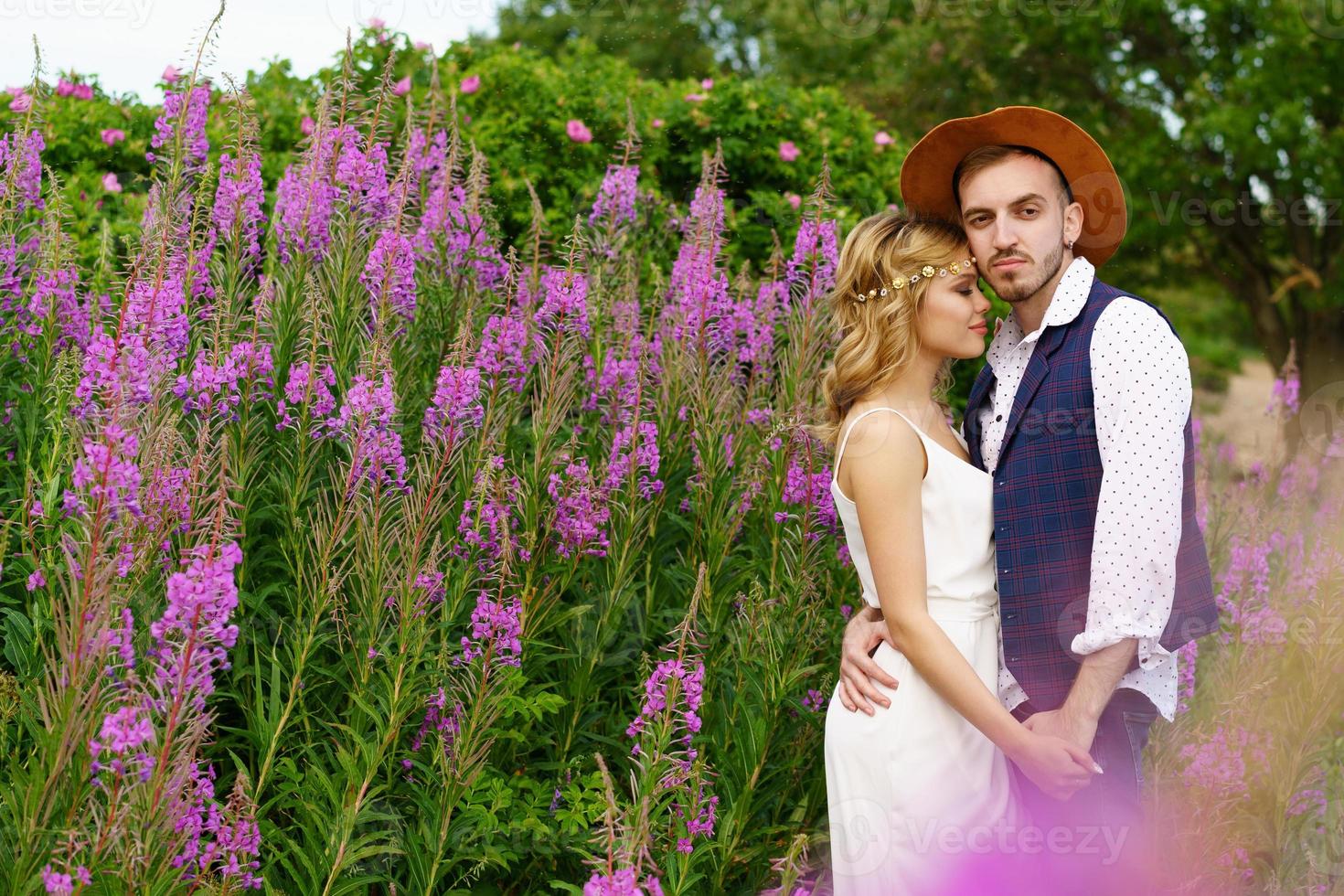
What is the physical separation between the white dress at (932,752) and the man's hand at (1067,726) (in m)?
0.16

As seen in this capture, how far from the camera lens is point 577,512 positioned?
362 cm

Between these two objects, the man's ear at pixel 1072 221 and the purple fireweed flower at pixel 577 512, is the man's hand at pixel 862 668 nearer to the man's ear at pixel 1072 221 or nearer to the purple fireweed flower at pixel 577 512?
the purple fireweed flower at pixel 577 512

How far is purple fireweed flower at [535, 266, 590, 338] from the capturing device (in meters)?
3.69

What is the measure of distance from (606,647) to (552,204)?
11.7 feet

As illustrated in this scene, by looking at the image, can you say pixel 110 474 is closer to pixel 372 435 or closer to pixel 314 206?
pixel 372 435

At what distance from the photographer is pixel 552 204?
21.9ft

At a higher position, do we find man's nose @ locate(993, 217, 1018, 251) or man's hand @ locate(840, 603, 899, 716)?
man's nose @ locate(993, 217, 1018, 251)

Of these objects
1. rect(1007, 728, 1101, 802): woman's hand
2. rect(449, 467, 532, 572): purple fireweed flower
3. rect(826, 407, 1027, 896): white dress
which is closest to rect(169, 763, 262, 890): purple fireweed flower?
rect(449, 467, 532, 572): purple fireweed flower

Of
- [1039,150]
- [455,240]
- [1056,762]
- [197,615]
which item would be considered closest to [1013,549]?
[1056,762]

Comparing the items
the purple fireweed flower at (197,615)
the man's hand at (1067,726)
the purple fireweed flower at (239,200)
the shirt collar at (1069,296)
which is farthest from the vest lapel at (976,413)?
the purple fireweed flower at (239,200)

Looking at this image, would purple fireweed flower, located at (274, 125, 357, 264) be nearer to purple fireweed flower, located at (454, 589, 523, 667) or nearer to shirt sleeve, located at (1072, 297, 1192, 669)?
purple fireweed flower, located at (454, 589, 523, 667)

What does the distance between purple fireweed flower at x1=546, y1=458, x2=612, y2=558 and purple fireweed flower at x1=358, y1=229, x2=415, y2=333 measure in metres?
0.74

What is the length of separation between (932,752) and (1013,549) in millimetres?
546

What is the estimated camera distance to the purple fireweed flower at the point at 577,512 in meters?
3.60
